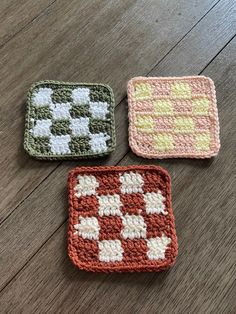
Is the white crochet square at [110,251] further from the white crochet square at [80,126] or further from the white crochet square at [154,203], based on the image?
the white crochet square at [80,126]

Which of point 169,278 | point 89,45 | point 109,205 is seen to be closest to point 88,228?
point 109,205

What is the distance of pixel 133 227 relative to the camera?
90 cm

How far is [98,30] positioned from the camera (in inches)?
42.6

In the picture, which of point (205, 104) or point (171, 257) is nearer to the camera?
point (171, 257)

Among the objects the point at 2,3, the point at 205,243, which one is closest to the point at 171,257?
the point at 205,243

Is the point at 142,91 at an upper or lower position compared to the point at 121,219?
upper

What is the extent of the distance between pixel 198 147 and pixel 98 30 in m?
0.39

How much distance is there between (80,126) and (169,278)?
15.0 inches

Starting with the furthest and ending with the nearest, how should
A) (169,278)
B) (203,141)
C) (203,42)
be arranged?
(203,42), (203,141), (169,278)

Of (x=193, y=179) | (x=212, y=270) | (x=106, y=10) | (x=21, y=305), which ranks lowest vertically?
(x=21, y=305)

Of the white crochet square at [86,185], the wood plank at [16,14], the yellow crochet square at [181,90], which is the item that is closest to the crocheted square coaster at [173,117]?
the yellow crochet square at [181,90]

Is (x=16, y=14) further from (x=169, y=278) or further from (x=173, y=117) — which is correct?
(x=169, y=278)

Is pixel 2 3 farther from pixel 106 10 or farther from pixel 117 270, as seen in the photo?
pixel 117 270

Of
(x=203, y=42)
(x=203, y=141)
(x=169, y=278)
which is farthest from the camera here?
(x=203, y=42)
